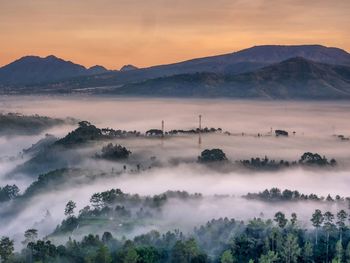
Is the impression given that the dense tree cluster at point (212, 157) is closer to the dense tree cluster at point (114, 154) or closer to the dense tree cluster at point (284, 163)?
the dense tree cluster at point (284, 163)

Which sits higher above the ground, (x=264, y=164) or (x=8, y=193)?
(x=264, y=164)

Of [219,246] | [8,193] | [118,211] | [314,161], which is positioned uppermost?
[314,161]

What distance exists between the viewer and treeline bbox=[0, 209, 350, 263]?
3319 inches

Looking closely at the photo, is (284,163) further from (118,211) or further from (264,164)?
(118,211)

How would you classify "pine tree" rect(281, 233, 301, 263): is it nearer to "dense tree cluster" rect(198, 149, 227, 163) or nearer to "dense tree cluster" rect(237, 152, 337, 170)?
"dense tree cluster" rect(237, 152, 337, 170)

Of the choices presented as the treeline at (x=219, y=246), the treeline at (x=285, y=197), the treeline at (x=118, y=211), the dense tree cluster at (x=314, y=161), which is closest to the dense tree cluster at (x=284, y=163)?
A: the dense tree cluster at (x=314, y=161)

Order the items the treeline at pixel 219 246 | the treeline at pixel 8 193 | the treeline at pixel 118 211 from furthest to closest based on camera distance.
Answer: the treeline at pixel 8 193 < the treeline at pixel 118 211 < the treeline at pixel 219 246

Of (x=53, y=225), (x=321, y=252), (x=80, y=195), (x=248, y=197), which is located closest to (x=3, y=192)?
(x=80, y=195)

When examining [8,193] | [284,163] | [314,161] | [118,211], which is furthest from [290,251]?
[284,163]

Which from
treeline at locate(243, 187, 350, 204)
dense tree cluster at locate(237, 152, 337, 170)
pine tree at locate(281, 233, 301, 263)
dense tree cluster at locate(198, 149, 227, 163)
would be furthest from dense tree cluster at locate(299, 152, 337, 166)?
pine tree at locate(281, 233, 301, 263)

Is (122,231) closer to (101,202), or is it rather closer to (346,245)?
(101,202)

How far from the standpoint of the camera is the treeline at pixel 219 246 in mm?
84312

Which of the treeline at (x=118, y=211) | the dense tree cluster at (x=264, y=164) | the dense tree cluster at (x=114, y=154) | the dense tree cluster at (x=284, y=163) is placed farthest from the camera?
the dense tree cluster at (x=114, y=154)

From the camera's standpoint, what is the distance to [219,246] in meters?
89.3
